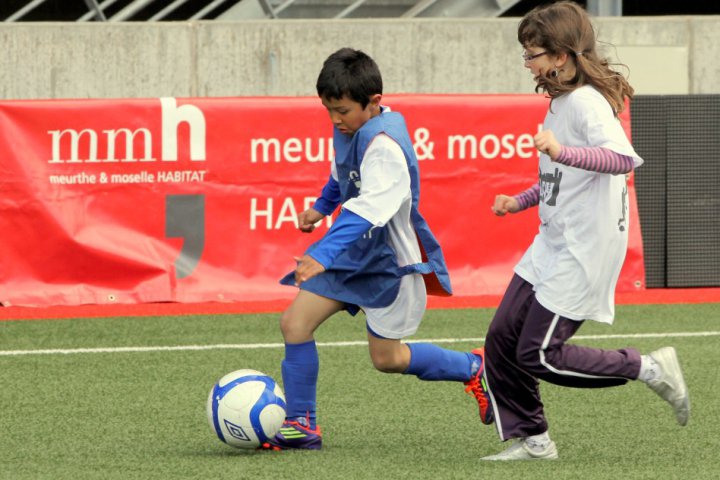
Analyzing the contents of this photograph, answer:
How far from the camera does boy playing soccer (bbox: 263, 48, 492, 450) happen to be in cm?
524

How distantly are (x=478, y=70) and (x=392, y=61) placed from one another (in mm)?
813

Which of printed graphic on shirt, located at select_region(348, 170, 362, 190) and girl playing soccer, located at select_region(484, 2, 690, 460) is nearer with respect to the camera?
girl playing soccer, located at select_region(484, 2, 690, 460)

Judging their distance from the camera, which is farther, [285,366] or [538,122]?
[538,122]

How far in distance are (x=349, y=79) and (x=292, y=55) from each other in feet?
26.4

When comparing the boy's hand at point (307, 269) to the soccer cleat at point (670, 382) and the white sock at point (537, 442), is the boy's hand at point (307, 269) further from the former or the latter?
the soccer cleat at point (670, 382)

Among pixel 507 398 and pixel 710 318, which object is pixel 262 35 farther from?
pixel 507 398

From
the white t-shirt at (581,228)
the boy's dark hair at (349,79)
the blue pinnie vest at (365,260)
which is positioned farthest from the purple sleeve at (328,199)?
the white t-shirt at (581,228)

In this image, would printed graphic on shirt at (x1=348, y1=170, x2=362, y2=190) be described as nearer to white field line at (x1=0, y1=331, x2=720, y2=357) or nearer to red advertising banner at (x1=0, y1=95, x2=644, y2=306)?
white field line at (x1=0, y1=331, x2=720, y2=357)

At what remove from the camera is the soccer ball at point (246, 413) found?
5.31 meters

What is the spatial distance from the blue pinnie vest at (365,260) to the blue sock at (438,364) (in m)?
0.37

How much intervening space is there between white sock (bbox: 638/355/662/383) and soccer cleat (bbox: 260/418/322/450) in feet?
4.13

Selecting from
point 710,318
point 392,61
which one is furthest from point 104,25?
point 710,318

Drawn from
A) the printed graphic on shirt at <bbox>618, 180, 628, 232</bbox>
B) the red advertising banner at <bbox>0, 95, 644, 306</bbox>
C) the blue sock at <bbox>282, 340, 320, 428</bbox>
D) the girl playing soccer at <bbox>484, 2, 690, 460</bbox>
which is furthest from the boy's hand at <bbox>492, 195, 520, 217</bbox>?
the red advertising banner at <bbox>0, 95, 644, 306</bbox>

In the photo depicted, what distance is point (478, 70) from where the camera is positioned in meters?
13.4
